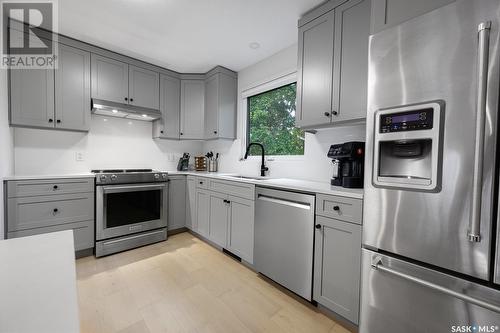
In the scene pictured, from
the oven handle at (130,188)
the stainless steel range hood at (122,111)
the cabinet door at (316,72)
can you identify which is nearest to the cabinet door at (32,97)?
the stainless steel range hood at (122,111)

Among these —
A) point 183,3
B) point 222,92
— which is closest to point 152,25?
point 183,3

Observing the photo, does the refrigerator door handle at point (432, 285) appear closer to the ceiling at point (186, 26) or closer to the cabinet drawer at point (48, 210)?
the ceiling at point (186, 26)

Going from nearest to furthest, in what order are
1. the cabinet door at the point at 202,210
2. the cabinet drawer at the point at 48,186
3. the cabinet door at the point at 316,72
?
the cabinet door at the point at 316,72, the cabinet drawer at the point at 48,186, the cabinet door at the point at 202,210

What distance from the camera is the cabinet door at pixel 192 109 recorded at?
11.4 feet

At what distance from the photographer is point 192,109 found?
3.48m

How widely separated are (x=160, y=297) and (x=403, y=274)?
1.75m

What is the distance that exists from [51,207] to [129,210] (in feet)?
2.39

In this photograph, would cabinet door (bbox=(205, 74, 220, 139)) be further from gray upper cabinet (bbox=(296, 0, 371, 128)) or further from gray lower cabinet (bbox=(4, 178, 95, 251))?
gray lower cabinet (bbox=(4, 178, 95, 251))

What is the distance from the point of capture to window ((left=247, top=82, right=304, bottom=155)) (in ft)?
8.69

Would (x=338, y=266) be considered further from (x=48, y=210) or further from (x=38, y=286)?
(x=48, y=210)

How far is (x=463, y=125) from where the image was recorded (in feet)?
2.95

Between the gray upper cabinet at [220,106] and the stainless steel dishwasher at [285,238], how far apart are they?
5.01 feet

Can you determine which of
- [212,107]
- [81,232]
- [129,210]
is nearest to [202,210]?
[129,210]

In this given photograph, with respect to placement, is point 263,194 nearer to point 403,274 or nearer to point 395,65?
point 403,274
